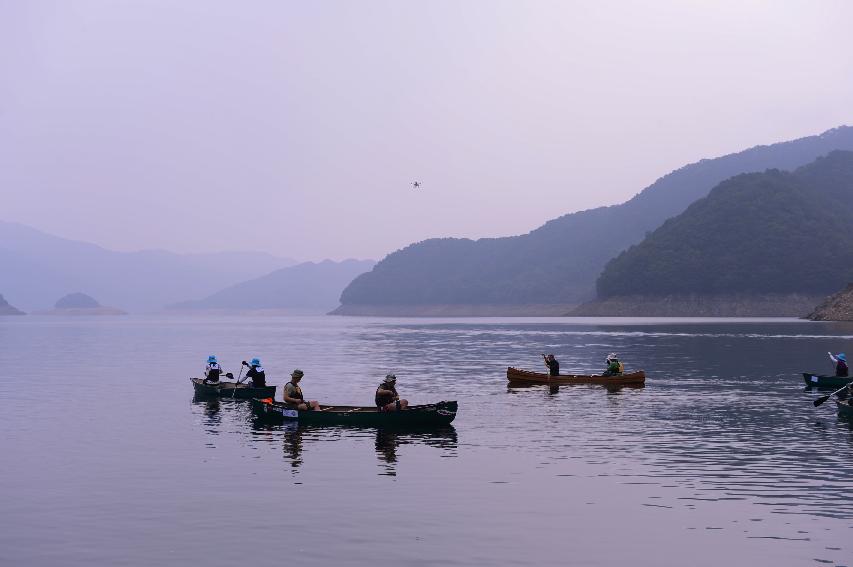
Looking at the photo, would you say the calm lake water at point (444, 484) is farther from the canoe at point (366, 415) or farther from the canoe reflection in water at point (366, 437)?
the canoe at point (366, 415)

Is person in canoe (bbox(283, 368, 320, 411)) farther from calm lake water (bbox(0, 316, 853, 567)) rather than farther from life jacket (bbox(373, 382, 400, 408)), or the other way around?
life jacket (bbox(373, 382, 400, 408))

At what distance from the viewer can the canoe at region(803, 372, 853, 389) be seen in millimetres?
64312

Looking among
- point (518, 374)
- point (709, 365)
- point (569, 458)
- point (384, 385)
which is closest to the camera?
point (569, 458)

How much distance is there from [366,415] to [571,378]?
32.0 meters

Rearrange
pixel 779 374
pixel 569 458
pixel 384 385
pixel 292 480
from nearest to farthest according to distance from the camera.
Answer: pixel 292 480 < pixel 569 458 < pixel 384 385 < pixel 779 374

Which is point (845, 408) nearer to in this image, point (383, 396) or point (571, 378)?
point (383, 396)

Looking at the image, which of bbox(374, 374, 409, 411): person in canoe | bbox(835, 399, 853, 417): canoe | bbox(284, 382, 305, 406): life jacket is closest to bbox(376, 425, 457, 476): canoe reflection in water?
bbox(374, 374, 409, 411): person in canoe

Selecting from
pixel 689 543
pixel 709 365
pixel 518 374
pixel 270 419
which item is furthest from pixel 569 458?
pixel 709 365

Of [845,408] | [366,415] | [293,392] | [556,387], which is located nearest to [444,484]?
[366,415]

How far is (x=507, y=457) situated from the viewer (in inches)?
1446

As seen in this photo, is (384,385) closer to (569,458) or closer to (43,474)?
(569,458)

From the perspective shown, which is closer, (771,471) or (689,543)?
(689,543)

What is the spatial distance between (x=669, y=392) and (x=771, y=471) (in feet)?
112

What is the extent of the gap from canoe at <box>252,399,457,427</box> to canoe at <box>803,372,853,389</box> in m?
32.7
